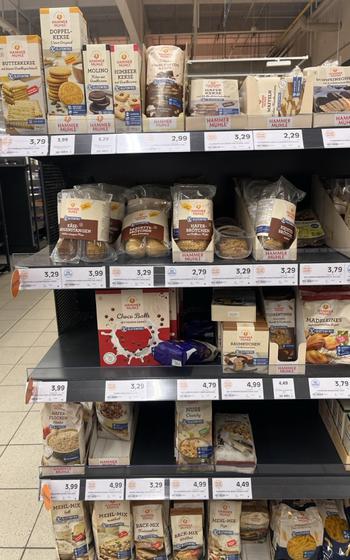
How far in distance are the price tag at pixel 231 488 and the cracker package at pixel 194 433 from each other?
0.28 ft

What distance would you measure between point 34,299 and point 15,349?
1.64 m

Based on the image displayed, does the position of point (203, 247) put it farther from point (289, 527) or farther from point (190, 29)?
point (190, 29)

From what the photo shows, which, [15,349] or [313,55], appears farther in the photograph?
[313,55]

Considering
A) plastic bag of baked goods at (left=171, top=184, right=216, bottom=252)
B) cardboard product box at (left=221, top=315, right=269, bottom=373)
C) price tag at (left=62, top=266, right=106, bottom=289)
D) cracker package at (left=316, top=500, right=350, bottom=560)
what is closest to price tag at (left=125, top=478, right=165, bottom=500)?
cardboard product box at (left=221, top=315, right=269, bottom=373)

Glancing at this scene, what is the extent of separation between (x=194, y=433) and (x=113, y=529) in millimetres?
461

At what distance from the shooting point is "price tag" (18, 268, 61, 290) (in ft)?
4.14

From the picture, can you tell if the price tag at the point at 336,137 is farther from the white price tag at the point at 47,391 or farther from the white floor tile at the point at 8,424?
the white floor tile at the point at 8,424

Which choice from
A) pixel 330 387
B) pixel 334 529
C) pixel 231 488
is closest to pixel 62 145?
pixel 330 387

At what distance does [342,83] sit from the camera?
4.36 ft

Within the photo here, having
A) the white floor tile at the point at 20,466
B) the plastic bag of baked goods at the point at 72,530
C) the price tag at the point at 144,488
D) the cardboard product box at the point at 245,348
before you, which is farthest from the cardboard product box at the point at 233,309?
the white floor tile at the point at 20,466

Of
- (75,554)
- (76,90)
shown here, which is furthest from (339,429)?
(76,90)

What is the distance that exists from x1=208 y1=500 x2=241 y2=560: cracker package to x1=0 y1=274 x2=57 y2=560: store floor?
2.25 ft

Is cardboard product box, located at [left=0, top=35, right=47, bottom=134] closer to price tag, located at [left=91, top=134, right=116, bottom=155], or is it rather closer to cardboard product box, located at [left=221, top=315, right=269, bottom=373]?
price tag, located at [left=91, top=134, right=116, bottom=155]

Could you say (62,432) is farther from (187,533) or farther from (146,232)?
(146,232)
